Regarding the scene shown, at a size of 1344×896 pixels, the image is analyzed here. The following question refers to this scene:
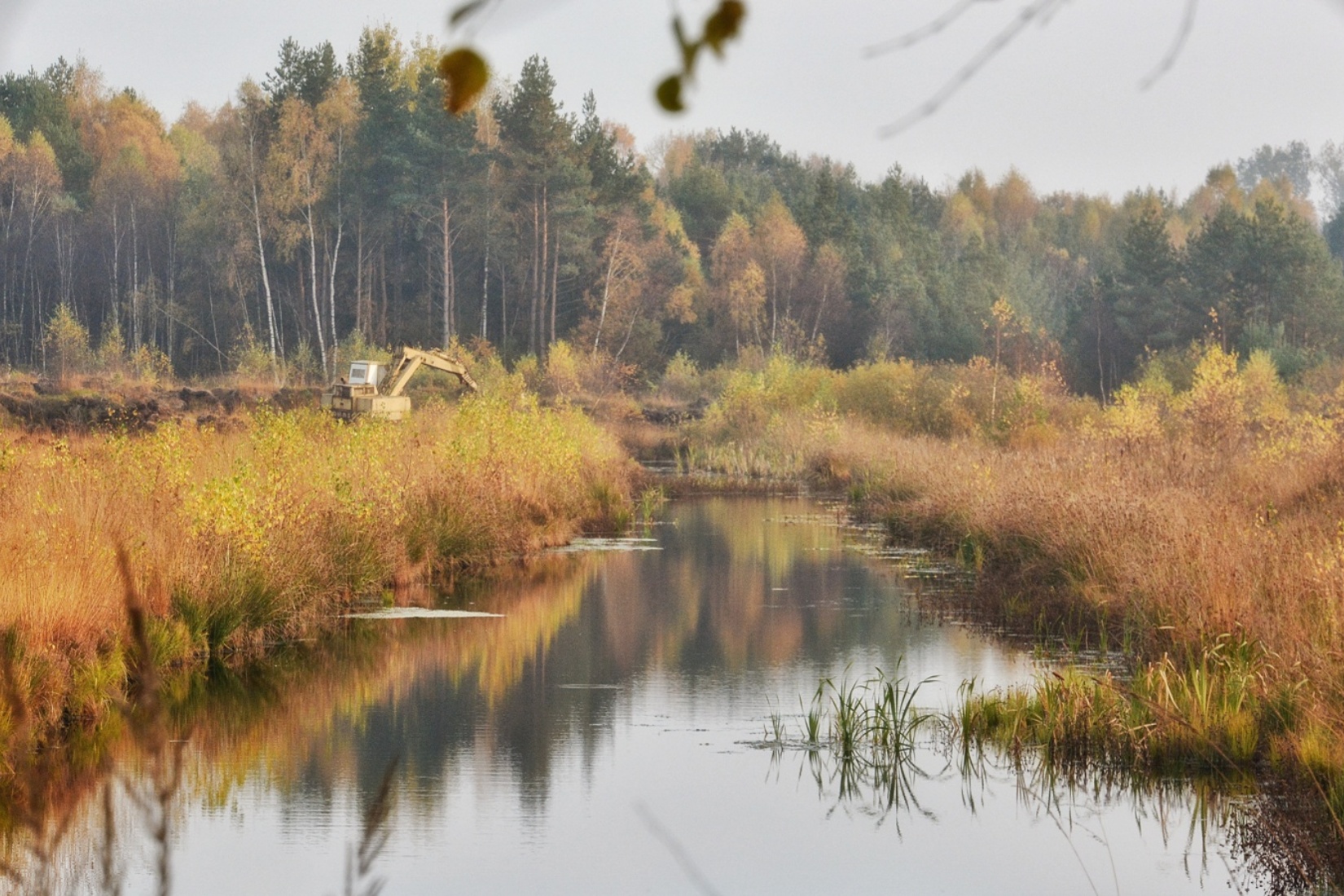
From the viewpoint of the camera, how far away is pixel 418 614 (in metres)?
16.4

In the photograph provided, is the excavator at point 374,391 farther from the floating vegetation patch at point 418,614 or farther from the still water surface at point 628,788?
the still water surface at point 628,788

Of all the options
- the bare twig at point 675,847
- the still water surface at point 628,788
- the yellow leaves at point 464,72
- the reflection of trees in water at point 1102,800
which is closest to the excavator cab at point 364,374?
the still water surface at point 628,788

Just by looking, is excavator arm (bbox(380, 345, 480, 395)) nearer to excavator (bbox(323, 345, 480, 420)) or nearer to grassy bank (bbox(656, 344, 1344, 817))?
excavator (bbox(323, 345, 480, 420))

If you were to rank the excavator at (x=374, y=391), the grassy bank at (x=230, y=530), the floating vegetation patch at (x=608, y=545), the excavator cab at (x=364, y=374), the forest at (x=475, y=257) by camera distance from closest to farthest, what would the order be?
the grassy bank at (x=230, y=530)
the floating vegetation patch at (x=608, y=545)
the excavator at (x=374, y=391)
the excavator cab at (x=364, y=374)
the forest at (x=475, y=257)

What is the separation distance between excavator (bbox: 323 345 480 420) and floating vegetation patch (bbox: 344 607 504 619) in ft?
36.0

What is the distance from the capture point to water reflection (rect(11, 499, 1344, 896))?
8.95 metres

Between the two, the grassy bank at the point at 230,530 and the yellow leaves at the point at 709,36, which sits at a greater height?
the yellow leaves at the point at 709,36

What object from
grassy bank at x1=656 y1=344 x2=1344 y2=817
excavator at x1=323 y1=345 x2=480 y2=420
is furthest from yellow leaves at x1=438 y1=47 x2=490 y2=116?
excavator at x1=323 y1=345 x2=480 y2=420

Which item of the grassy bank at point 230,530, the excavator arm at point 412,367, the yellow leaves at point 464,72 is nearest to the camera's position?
the yellow leaves at point 464,72

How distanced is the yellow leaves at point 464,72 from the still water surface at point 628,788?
16.7 feet

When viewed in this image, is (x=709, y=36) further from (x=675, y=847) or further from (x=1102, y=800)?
(x=1102, y=800)

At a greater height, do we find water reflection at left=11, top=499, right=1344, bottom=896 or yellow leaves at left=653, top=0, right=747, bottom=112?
yellow leaves at left=653, top=0, right=747, bottom=112

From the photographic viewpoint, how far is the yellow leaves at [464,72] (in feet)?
6.36

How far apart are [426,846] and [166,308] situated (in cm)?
5058
